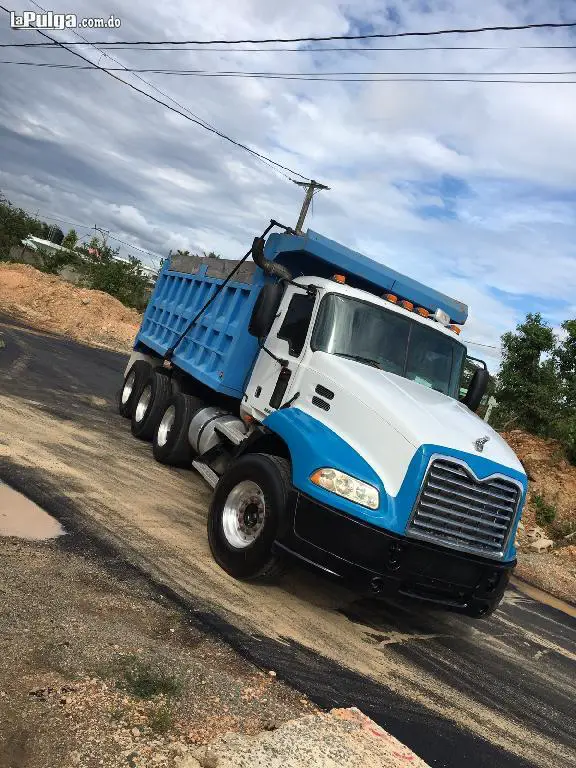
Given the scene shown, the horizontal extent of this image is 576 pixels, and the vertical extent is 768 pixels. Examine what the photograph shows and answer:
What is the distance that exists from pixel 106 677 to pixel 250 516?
7.25 ft

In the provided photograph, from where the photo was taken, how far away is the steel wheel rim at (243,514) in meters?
5.36

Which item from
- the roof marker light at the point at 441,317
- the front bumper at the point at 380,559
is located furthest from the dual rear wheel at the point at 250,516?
the roof marker light at the point at 441,317

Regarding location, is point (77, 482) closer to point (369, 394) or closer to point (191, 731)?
point (369, 394)

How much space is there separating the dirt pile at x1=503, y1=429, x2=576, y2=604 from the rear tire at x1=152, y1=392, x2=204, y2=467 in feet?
20.2

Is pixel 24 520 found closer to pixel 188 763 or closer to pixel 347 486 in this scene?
pixel 347 486

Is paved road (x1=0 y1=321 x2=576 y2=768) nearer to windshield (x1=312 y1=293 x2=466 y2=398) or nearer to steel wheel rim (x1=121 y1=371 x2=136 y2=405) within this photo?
windshield (x1=312 y1=293 x2=466 y2=398)

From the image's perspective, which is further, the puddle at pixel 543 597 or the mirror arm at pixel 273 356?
the puddle at pixel 543 597

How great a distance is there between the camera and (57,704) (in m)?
3.09

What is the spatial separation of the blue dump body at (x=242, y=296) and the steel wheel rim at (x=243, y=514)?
5.79ft

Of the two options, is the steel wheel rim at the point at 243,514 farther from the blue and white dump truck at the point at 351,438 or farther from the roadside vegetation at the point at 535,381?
the roadside vegetation at the point at 535,381

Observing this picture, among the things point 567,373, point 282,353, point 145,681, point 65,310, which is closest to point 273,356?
point 282,353

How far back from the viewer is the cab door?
6.07 metres

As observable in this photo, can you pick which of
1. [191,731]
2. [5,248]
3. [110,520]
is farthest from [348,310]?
[5,248]

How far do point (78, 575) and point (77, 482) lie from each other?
229 centimetres
